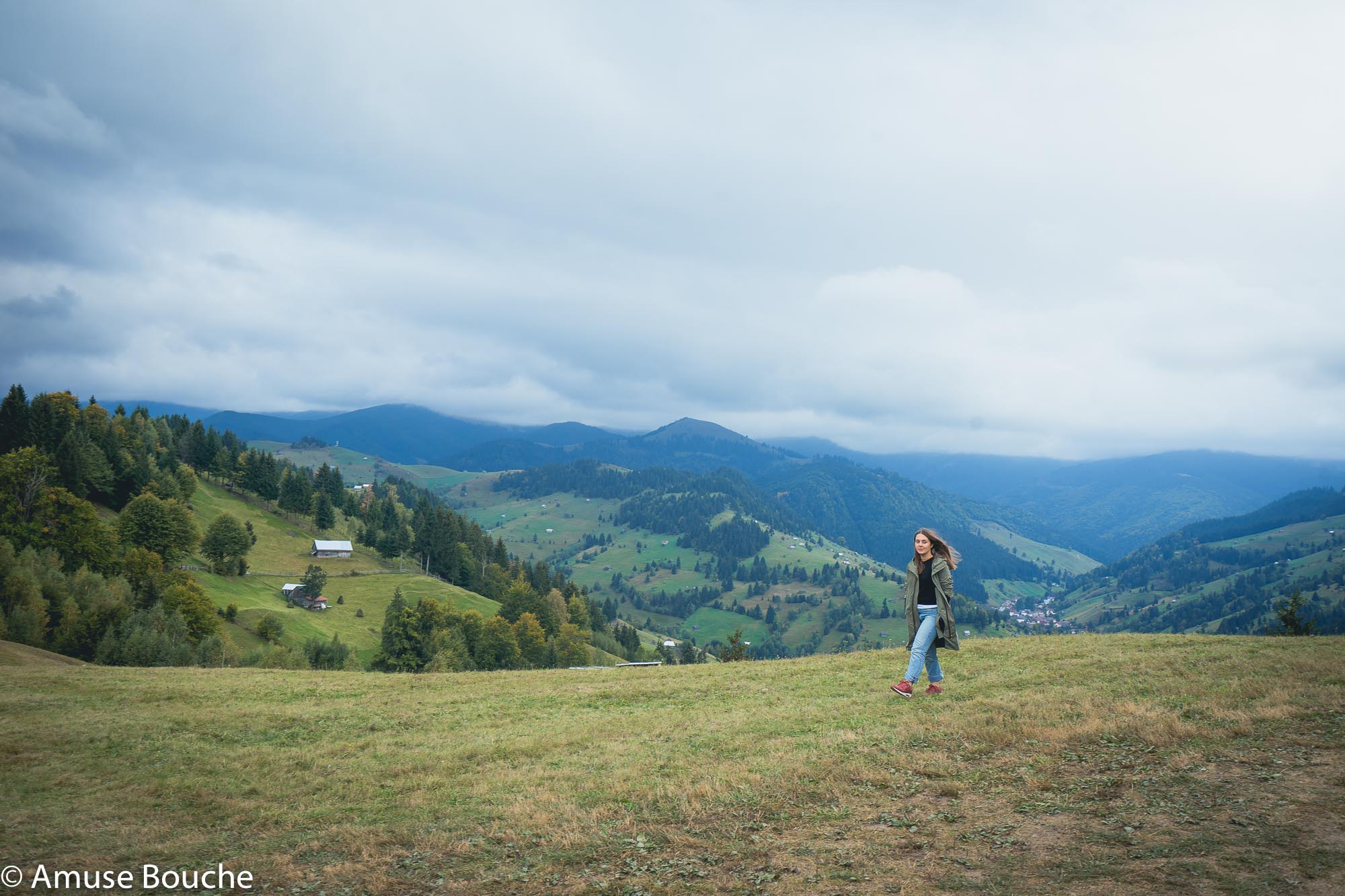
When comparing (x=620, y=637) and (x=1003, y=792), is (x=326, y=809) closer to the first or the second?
(x=1003, y=792)

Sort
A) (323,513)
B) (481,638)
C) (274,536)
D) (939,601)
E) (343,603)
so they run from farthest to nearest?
(323,513)
(274,536)
(343,603)
(481,638)
(939,601)

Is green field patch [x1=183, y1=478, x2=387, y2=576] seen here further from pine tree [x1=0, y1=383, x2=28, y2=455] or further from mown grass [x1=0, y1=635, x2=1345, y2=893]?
mown grass [x1=0, y1=635, x2=1345, y2=893]

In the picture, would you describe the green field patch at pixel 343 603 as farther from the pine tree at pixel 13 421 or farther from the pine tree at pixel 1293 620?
the pine tree at pixel 1293 620

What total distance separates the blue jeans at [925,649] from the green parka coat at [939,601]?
4.2 inches

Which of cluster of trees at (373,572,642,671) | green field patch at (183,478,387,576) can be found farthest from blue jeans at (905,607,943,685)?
green field patch at (183,478,387,576)

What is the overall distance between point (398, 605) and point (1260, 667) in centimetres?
10012

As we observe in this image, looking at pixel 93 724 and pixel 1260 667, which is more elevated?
pixel 1260 667

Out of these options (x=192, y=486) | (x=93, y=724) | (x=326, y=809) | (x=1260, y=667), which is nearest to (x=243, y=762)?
(x=326, y=809)

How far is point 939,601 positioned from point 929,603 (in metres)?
0.29

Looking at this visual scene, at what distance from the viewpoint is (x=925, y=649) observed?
18.8m

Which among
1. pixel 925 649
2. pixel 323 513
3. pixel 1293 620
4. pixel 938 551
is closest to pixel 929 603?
Answer: pixel 938 551

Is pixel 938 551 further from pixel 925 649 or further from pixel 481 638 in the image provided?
pixel 481 638

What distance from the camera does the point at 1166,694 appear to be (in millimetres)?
16641

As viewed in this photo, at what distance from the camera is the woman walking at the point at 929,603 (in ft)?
58.7
